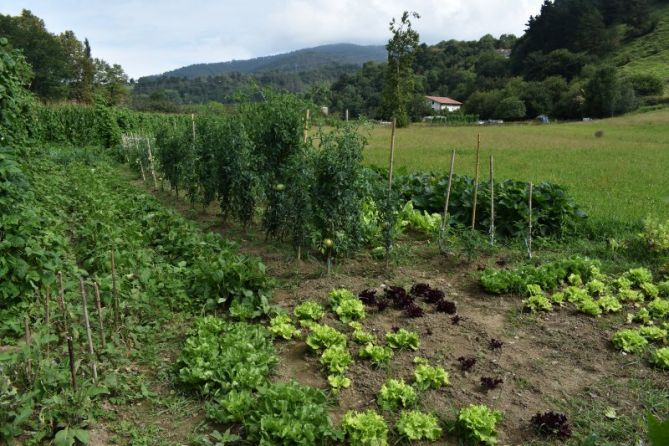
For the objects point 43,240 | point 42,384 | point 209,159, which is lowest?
point 42,384

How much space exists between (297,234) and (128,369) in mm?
3331

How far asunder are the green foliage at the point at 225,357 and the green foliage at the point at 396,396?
1054 millimetres

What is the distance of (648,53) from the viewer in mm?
76875

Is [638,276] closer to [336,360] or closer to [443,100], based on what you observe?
[336,360]

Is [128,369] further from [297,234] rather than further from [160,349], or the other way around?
[297,234]

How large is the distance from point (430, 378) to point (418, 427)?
0.71 metres

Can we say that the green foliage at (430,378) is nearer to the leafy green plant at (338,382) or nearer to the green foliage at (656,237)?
the leafy green plant at (338,382)

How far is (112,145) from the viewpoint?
28703 mm

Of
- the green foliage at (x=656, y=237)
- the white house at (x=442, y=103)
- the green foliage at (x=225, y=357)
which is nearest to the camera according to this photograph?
the green foliage at (x=225, y=357)

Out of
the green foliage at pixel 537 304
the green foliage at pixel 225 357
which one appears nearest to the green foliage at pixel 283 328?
the green foliage at pixel 225 357

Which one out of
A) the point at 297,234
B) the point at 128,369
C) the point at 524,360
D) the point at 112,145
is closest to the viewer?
the point at 128,369

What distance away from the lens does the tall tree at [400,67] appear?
3778 cm

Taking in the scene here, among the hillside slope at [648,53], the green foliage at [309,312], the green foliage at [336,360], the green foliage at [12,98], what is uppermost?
the hillside slope at [648,53]

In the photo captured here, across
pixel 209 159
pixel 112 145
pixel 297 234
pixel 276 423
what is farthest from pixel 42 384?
pixel 112 145
